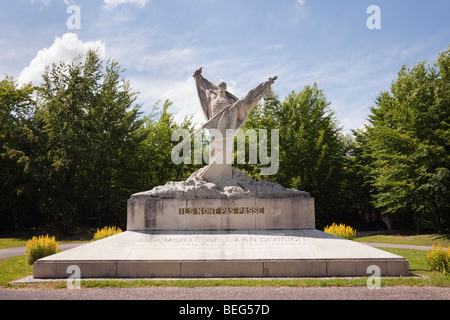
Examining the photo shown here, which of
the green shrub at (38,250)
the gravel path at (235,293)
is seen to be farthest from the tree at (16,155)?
the gravel path at (235,293)

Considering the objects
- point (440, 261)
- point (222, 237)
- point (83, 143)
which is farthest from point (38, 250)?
point (83, 143)

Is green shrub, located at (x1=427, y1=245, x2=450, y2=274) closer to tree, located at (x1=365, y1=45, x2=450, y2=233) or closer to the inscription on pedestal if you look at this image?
the inscription on pedestal

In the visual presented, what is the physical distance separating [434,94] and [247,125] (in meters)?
15.5

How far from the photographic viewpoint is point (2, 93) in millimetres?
26844

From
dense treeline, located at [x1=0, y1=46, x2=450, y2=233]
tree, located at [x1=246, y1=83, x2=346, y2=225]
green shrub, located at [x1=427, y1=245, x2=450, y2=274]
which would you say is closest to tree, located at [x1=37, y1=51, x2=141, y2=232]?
dense treeline, located at [x1=0, y1=46, x2=450, y2=233]

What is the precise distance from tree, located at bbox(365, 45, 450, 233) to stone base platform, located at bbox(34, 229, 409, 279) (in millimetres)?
14907

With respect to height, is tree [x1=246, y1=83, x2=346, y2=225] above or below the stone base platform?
above

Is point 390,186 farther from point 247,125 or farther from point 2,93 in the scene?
point 2,93

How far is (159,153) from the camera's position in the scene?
3070cm

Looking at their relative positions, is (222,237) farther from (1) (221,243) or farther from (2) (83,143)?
(2) (83,143)

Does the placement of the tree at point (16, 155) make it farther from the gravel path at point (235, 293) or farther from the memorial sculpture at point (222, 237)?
the gravel path at point (235, 293)

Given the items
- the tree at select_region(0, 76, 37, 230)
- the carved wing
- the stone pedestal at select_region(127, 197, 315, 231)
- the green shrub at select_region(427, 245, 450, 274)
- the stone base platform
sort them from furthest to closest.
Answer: the tree at select_region(0, 76, 37, 230)
the carved wing
the stone pedestal at select_region(127, 197, 315, 231)
the green shrub at select_region(427, 245, 450, 274)
the stone base platform

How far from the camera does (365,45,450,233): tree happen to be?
21.1 m

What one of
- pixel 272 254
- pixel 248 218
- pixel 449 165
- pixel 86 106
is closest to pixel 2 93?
pixel 86 106
